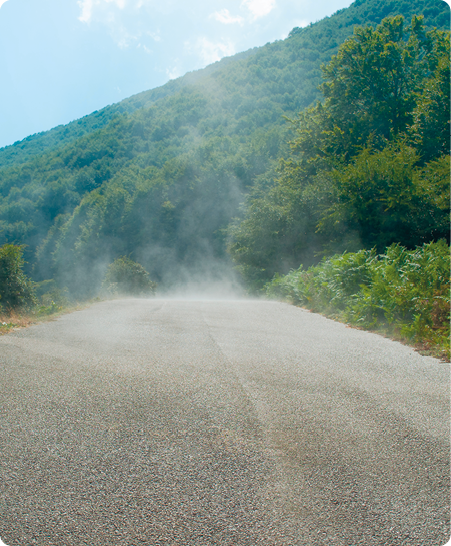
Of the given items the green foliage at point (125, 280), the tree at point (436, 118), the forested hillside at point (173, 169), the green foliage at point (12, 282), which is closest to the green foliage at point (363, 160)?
the tree at point (436, 118)

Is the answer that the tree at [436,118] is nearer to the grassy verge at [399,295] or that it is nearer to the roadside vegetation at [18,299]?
the grassy verge at [399,295]

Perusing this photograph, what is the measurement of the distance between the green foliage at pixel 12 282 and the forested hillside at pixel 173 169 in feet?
93.5

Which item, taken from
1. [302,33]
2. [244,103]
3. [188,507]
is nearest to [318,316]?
[188,507]

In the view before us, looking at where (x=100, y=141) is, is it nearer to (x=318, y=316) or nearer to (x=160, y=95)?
(x=160, y=95)

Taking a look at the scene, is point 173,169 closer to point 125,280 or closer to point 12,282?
point 125,280

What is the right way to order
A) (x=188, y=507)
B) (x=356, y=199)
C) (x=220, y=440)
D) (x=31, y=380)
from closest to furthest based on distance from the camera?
(x=188, y=507)
(x=220, y=440)
(x=31, y=380)
(x=356, y=199)

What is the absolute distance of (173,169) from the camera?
60.7 metres

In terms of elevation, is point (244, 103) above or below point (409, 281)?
above

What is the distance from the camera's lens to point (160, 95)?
331ft

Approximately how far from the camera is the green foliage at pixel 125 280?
24.8 m

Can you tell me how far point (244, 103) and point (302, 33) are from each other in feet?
75.0

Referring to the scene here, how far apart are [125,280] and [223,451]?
2372 centimetres

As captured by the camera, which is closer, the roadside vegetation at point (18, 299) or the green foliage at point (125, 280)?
the roadside vegetation at point (18, 299)

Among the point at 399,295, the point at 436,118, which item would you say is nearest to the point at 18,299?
the point at 399,295
